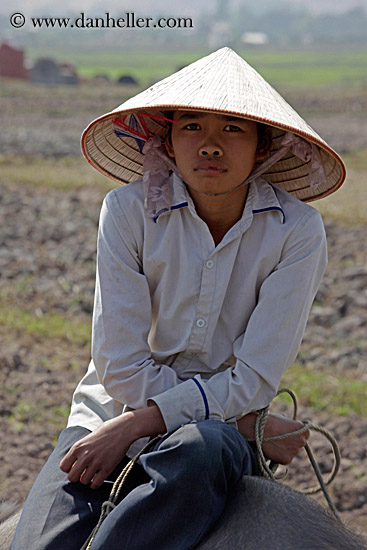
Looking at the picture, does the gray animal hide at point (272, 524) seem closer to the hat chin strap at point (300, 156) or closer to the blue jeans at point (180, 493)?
the blue jeans at point (180, 493)

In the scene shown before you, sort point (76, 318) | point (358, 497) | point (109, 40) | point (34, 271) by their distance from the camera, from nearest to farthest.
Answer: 1. point (358, 497)
2. point (76, 318)
3. point (34, 271)
4. point (109, 40)

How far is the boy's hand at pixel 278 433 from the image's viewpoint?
207 cm

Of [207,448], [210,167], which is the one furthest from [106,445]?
[210,167]

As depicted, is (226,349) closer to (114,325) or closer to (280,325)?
(280,325)

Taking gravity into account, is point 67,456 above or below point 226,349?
below

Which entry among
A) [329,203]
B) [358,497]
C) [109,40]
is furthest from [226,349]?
[109,40]

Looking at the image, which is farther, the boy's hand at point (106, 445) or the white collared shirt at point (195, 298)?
the white collared shirt at point (195, 298)

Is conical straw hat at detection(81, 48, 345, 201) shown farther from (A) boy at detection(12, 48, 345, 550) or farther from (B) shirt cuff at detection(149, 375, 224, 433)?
(B) shirt cuff at detection(149, 375, 224, 433)

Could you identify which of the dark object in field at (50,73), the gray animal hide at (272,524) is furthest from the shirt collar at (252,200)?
the dark object in field at (50,73)

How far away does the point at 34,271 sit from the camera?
5.35m

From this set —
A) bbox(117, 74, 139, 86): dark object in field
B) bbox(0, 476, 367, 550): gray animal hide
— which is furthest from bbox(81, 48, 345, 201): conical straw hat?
bbox(117, 74, 139, 86): dark object in field

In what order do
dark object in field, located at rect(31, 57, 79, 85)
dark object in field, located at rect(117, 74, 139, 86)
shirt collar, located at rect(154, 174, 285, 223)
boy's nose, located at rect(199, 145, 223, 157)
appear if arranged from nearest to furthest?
1. boy's nose, located at rect(199, 145, 223, 157)
2. shirt collar, located at rect(154, 174, 285, 223)
3. dark object in field, located at rect(31, 57, 79, 85)
4. dark object in field, located at rect(117, 74, 139, 86)

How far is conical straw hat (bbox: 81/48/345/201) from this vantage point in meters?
1.96

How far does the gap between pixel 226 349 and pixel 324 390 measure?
1763mm
